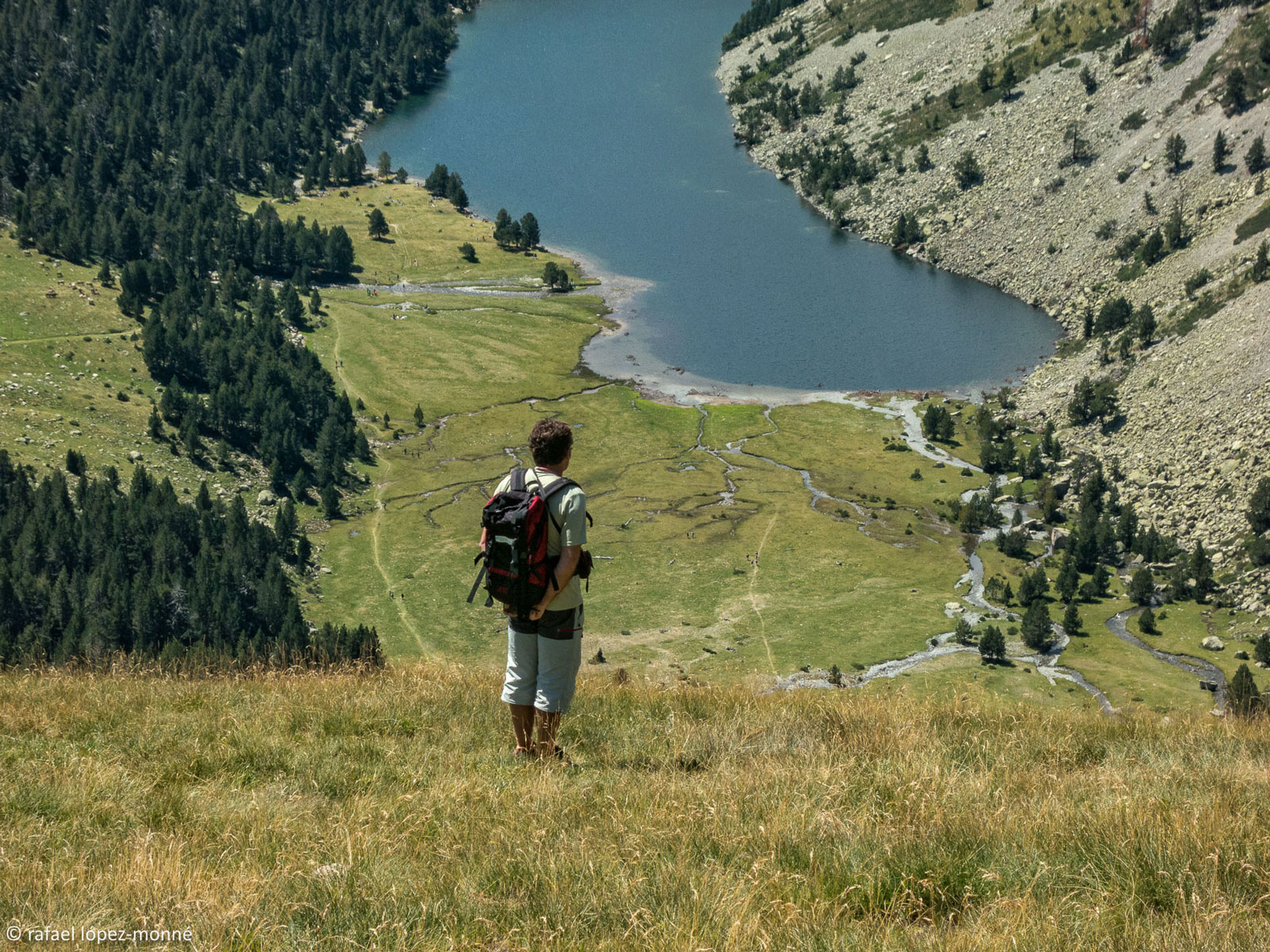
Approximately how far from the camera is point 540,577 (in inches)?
463

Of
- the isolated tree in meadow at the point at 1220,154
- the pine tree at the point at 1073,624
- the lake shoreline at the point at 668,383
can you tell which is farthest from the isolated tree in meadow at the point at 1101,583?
the isolated tree in meadow at the point at 1220,154

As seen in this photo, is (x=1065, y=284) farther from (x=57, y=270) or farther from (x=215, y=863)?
(x=215, y=863)

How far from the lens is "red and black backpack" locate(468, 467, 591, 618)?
38.3ft

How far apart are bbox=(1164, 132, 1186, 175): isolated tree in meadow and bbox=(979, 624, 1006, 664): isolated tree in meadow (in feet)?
318

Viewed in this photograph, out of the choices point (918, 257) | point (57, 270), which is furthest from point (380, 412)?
point (918, 257)

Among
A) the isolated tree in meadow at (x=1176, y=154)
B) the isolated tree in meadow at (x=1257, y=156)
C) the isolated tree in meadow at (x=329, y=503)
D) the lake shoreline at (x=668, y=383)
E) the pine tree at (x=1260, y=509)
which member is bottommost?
the isolated tree in meadow at (x=329, y=503)

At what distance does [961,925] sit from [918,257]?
18751cm

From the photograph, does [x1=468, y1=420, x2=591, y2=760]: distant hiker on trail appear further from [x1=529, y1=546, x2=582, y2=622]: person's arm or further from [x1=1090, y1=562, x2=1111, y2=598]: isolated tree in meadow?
[x1=1090, y1=562, x2=1111, y2=598]: isolated tree in meadow

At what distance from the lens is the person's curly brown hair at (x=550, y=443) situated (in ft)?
39.3

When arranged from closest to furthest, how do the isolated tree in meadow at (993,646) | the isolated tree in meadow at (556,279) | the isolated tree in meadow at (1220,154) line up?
the isolated tree in meadow at (993,646)
the isolated tree in meadow at (1220,154)
the isolated tree in meadow at (556,279)

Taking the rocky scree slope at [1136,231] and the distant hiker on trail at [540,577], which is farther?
the rocky scree slope at [1136,231]

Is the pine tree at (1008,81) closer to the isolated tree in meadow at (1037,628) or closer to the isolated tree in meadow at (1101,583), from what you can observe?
the isolated tree in meadow at (1101,583)

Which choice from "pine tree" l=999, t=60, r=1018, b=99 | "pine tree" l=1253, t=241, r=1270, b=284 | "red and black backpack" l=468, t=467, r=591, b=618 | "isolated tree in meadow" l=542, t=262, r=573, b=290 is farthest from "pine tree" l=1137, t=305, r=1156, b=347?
"red and black backpack" l=468, t=467, r=591, b=618

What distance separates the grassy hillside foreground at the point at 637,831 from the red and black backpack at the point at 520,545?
1858 mm
